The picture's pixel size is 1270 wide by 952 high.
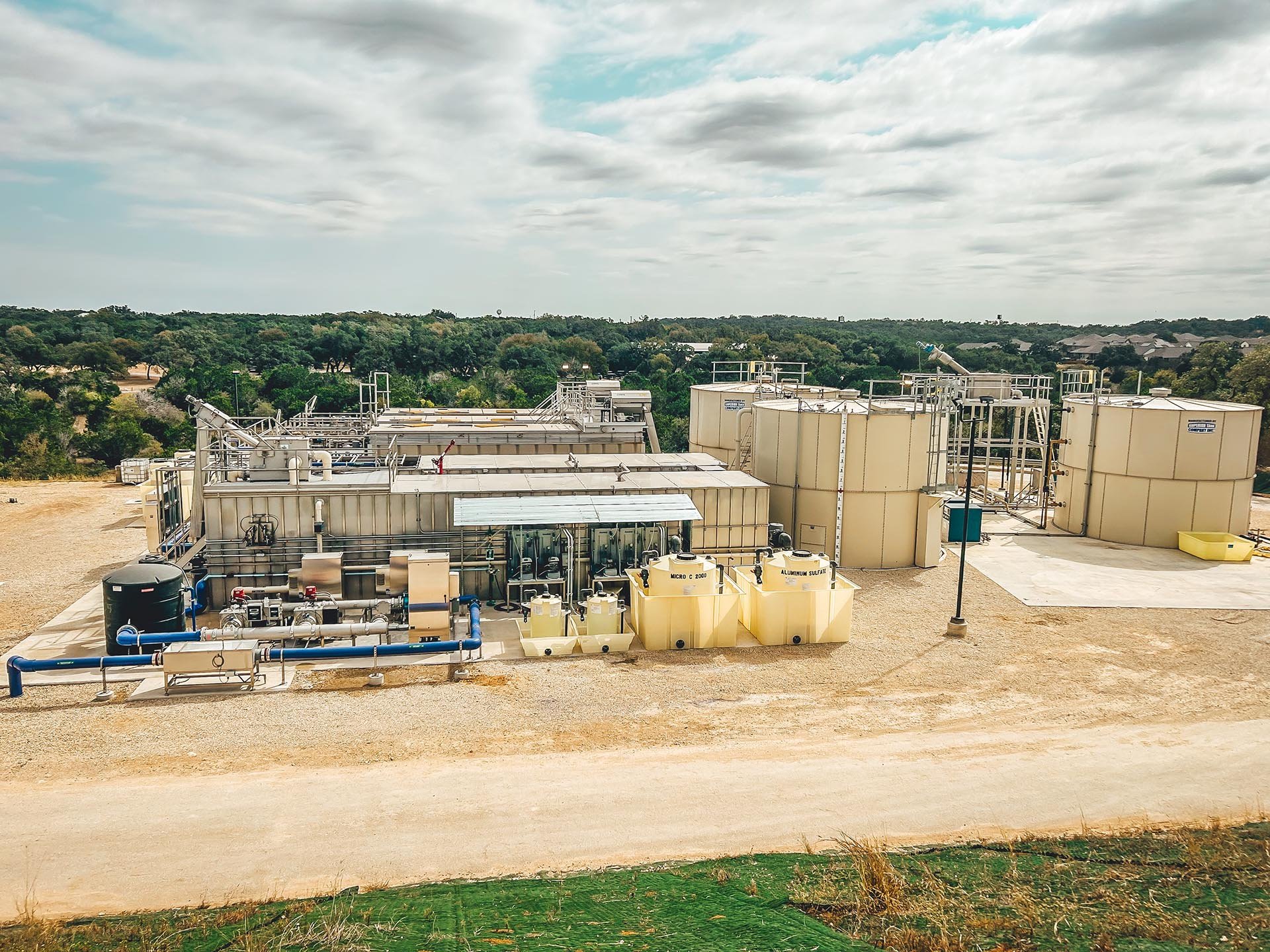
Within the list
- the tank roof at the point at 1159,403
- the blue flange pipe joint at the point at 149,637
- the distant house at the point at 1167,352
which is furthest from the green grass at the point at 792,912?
the distant house at the point at 1167,352

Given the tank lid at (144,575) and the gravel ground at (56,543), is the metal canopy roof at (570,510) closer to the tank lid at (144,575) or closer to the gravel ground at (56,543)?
the tank lid at (144,575)

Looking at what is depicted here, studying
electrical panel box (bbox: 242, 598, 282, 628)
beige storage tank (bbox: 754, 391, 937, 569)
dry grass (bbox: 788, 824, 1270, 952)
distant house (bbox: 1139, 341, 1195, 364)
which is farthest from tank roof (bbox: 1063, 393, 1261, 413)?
distant house (bbox: 1139, 341, 1195, 364)

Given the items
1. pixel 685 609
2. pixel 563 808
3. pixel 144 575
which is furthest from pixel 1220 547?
pixel 144 575

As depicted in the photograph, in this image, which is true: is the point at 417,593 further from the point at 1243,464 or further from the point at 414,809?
the point at 1243,464

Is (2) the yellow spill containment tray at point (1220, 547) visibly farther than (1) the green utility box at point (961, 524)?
No

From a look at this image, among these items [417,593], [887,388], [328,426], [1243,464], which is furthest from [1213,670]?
[887,388]

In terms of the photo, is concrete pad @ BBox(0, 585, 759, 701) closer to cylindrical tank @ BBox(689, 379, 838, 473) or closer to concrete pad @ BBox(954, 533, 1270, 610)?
concrete pad @ BBox(954, 533, 1270, 610)
